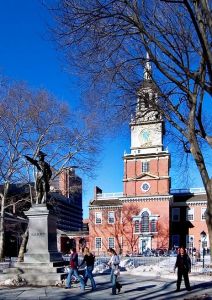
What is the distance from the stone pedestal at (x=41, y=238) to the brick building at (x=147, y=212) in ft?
151

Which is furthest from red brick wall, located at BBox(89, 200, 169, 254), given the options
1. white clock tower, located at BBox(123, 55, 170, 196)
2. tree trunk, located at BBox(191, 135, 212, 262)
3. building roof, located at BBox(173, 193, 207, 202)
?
Answer: tree trunk, located at BBox(191, 135, 212, 262)

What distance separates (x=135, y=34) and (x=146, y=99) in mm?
2229

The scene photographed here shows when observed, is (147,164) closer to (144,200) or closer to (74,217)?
(144,200)

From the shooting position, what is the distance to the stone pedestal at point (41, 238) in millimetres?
16219

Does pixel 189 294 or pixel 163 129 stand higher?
pixel 163 129

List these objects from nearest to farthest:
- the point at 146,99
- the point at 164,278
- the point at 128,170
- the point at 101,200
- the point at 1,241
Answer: the point at 146,99
the point at 164,278
the point at 1,241
the point at 128,170
the point at 101,200

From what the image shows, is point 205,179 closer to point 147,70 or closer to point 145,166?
point 147,70

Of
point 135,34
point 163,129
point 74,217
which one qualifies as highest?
point 135,34

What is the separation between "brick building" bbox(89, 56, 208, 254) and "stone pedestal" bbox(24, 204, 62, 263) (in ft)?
151

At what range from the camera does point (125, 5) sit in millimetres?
10320

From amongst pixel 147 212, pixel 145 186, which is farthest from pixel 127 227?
pixel 145 186

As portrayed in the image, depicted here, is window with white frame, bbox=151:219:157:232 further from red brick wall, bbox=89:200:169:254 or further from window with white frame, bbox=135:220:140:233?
window with white frame, bbox=135:220:140:233

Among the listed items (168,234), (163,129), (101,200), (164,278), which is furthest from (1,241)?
(101,200)

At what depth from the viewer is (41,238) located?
53.6ft
